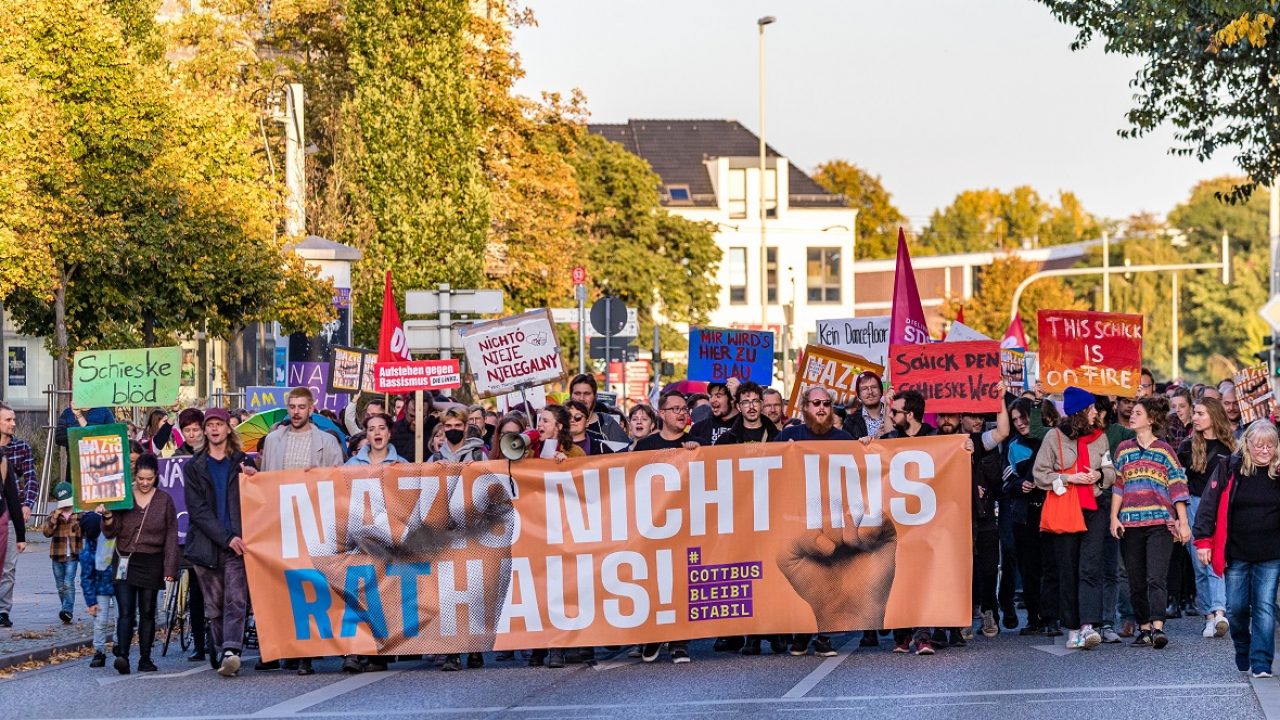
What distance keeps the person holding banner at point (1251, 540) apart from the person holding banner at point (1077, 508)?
170 cm

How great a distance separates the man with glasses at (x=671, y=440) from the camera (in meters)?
13.7

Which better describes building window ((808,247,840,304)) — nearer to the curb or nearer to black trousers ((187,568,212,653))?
the curb

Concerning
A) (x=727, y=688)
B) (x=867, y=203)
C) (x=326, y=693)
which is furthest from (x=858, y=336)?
(x=867, y=203)

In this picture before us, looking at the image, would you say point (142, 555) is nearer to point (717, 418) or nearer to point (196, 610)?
point (196, 610)

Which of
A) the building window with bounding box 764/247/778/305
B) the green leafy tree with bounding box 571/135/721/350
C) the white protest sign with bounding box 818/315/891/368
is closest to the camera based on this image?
the white protest sign with bounding box 818/315/891/368

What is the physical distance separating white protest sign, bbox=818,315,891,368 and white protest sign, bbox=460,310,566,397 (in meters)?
5.36

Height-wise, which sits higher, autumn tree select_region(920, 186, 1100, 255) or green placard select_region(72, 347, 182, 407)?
autumn tree select_region(920, 186, 1100, 255)

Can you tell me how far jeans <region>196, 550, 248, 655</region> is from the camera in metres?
13.4

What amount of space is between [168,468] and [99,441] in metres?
1.68

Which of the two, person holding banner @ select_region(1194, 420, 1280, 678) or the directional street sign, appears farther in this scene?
the directional street sign

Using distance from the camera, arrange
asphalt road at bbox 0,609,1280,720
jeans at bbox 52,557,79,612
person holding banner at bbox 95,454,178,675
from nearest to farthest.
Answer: asphalt road at bbox 0,609,1280,720, person holding banner at bbox 95,454,178,675, jeans at bbox 52,557,79,612

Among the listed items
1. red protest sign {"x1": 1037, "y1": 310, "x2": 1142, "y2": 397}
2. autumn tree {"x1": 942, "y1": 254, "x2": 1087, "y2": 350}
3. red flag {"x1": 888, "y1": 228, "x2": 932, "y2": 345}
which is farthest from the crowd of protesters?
autumn tree {"x1": 942, "y1": 254, "x2": 1087, "y2": 350}

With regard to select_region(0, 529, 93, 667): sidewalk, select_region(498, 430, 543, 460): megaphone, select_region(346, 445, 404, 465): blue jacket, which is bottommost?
select_region(0, 529, 93, 667): sidewalk

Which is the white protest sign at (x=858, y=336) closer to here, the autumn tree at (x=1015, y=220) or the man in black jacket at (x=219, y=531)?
the man in black jacket at (x=219, y=531)
